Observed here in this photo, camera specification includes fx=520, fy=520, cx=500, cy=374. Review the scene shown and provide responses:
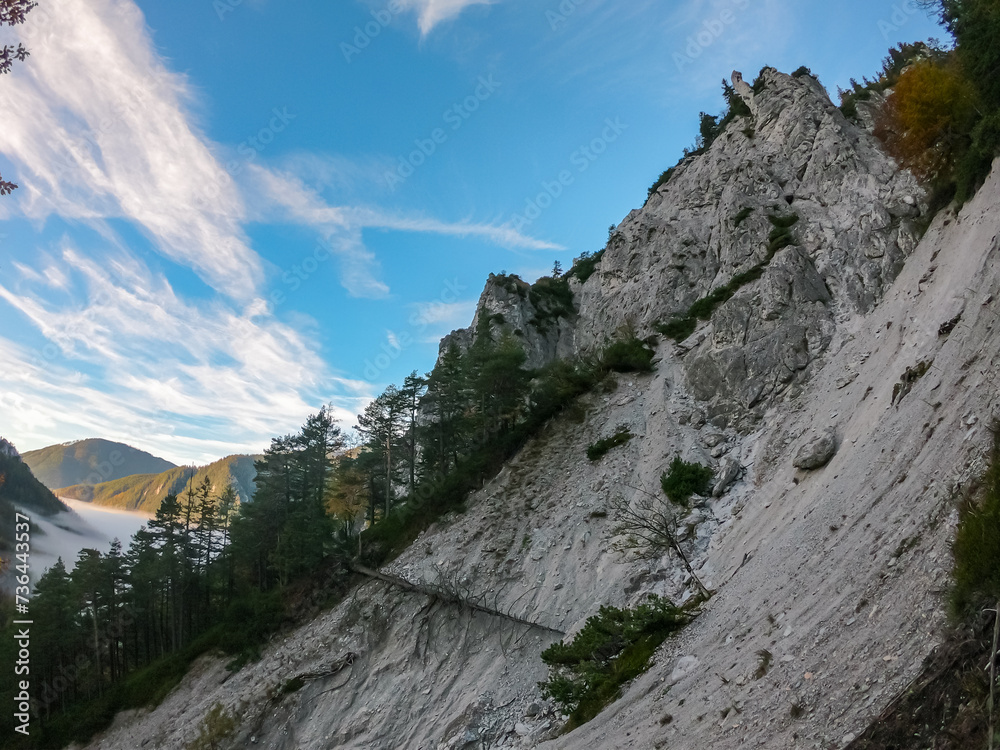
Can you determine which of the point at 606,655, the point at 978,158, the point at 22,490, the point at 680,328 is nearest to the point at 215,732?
the point at 606,655

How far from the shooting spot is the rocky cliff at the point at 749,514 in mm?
9211

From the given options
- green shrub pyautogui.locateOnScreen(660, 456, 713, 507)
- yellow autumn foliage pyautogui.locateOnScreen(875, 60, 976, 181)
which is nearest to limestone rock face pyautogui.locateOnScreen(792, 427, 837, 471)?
green shrub pyautogui.locateOnScreen(660, 456, 713, 507)

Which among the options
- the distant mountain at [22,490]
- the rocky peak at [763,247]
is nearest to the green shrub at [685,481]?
the rocky peak at [763,247]

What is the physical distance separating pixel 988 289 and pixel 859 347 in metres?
10.6

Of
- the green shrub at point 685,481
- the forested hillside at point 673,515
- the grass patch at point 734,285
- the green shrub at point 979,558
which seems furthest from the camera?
the grass patch at point 734,285

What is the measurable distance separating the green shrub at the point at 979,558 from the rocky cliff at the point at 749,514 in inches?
30.8

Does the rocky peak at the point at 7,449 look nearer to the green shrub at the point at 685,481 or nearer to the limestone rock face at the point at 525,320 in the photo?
the limestone rock face at the point at 525,320

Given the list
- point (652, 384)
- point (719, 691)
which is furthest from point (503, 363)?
point (719, 691)

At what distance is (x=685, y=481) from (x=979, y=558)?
1740 centimetres

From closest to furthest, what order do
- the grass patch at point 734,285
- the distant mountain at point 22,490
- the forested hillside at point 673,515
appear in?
the forested hillside at point 673,515 < the grass patch at point 734,285 < the distant mountain at point 22,490

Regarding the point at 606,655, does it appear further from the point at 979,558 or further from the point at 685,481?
the point at 979,558

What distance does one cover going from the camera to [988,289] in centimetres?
1393

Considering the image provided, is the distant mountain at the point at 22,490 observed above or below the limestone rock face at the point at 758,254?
above

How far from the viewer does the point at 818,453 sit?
18094 millimetres
